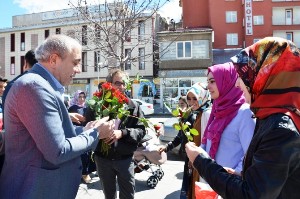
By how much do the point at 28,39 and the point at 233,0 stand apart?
84.3 ft

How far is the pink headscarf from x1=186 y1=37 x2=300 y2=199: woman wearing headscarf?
0.95 meters

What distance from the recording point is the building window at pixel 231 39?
112ft

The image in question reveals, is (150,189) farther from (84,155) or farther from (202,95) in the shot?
(202,95)

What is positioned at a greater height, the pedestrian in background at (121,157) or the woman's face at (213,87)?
the woman's face at (213,87)

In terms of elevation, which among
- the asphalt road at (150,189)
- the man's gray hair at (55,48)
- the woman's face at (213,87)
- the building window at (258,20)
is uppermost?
the building window at (258,20)

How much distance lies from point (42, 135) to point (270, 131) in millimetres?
1253

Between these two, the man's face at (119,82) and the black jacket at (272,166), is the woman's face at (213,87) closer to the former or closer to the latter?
the man's face at (119,82)

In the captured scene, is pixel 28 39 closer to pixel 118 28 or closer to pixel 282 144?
pixel 118 28

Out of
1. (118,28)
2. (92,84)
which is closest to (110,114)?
(118,28)

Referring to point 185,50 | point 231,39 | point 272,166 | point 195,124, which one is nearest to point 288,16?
point 231,39

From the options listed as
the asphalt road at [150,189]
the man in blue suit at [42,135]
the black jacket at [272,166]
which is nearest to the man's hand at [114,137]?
the man in blue suit at [42,135]

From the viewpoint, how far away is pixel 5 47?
3941 cm

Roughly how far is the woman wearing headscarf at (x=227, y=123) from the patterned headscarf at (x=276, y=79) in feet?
2.74

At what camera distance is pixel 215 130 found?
104 inches
